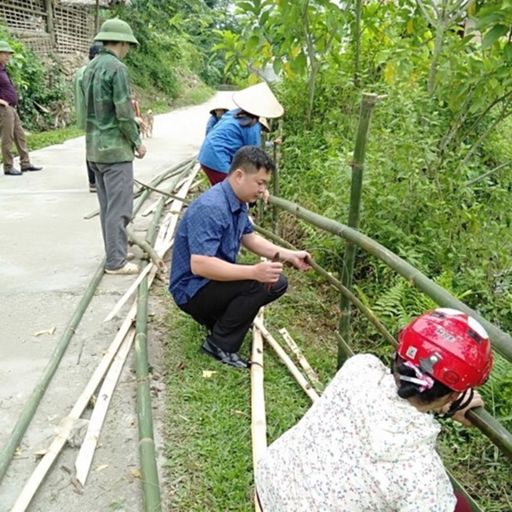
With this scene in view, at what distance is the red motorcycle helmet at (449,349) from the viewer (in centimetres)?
132

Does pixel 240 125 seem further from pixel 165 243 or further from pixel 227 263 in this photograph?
pixel 227 263

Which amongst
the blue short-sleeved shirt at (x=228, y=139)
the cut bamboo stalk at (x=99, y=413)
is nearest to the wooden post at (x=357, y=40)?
the blue short-sleeved shirt at (x=228, y=139)

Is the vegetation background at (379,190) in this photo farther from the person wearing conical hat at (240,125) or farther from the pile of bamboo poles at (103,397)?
the person wearing conical hat at (240,125)

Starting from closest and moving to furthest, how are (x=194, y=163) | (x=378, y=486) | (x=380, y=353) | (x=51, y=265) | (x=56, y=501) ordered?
(x=378, y=486) < (x=56, y=501) < (x=380, y=353) < (x=51, y=265) < (x=194, y=163)

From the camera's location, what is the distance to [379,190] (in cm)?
405

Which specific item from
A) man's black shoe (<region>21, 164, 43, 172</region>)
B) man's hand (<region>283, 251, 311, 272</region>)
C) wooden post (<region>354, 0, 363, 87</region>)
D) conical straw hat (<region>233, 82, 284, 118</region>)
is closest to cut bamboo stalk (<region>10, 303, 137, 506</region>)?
man's hand (<region>283, 251, 311, 272</region>)

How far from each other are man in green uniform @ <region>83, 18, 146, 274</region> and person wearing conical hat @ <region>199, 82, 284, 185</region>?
554 millimetres

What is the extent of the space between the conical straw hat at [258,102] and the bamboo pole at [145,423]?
5.42 feet

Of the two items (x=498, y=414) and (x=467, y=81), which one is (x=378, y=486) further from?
(x=467, y=81)

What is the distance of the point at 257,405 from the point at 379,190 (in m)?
2.03

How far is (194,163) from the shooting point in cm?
814

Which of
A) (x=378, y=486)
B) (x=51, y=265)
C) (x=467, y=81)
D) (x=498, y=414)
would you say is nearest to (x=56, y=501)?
(x=378, y=486)

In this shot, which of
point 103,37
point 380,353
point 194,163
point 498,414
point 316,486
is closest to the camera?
point 316,486

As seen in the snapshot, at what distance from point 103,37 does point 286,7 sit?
1.66 meters
